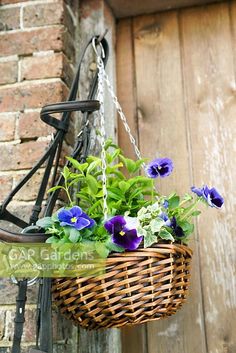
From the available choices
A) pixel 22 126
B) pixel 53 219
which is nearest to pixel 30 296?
pixel 53 219

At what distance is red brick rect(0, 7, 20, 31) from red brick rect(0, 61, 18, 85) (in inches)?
4.6

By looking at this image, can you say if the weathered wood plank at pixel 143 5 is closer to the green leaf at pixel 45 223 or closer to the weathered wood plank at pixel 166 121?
the weathered wood plank at pixel 166 121

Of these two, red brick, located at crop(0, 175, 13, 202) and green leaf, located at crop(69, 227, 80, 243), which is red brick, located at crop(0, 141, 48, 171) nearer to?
red brick, located at crop(0, 175, 13, 202)

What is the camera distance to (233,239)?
4.28 ft

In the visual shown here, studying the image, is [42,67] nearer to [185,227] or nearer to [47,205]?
[47,205]

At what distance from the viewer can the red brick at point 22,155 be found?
1.21 m

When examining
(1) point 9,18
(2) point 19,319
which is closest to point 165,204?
(2) point 19,319

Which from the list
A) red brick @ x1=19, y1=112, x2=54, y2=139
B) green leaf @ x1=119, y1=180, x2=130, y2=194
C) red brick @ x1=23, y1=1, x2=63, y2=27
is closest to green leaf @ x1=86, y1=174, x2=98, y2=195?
green leaf @ x1=119, y1=180, x2=130, y2=194

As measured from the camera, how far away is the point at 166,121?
1.44m

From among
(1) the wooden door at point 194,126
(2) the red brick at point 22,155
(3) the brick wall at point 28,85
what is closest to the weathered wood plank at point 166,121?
(1) the wooden door at point 194,126

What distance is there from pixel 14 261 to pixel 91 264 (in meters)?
0.19

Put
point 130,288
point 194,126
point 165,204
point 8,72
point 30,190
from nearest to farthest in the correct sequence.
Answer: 1. point 130,288
2. point 165,204
3. point 30,190
4. point 8,72
5. point 194,126

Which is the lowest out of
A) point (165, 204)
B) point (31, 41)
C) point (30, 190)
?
point (165, 204)

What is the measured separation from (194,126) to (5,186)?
58 centimetres
